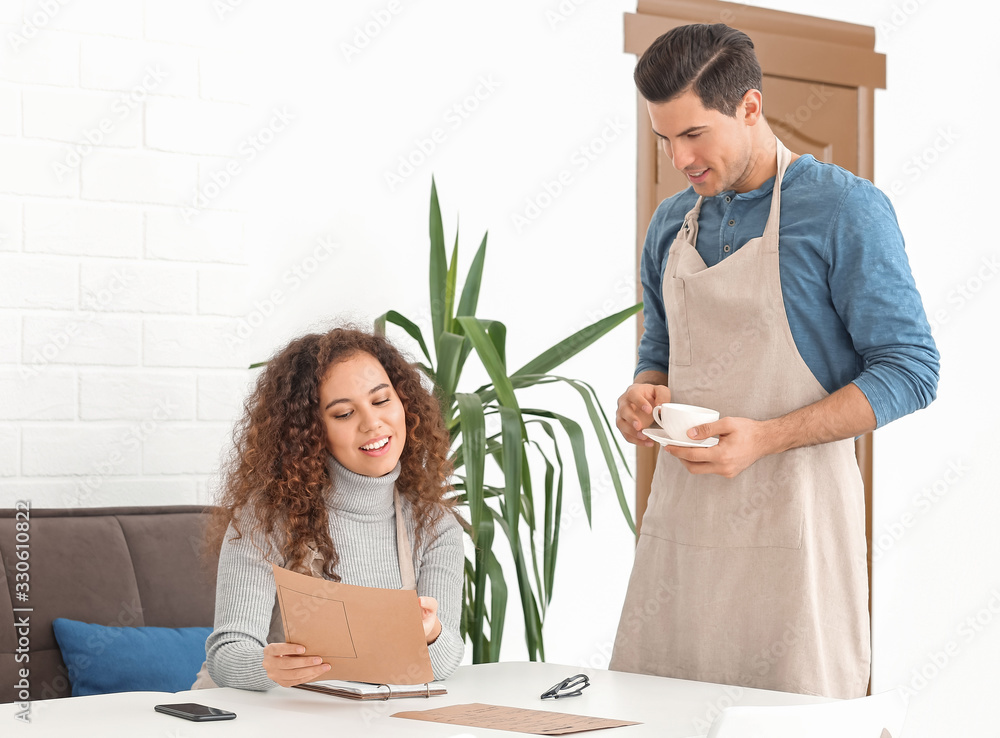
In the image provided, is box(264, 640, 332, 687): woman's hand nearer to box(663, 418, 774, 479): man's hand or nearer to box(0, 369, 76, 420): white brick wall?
box(663, 418, 774, 479): man's hand

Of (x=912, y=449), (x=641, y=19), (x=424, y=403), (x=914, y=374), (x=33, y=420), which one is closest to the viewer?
(x=914, y=374)

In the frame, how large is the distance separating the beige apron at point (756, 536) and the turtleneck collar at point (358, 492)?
43 centimetres

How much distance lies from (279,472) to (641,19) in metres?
2.08

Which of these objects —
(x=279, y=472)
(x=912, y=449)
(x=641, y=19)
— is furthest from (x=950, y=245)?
(x=279, y=472)

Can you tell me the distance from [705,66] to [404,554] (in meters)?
0.87

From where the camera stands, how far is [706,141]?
1.63m

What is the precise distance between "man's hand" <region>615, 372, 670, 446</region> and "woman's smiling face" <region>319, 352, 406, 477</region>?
0.36 meters

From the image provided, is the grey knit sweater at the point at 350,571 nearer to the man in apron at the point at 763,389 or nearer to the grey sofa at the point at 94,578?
the man in apron at the point at 763,389

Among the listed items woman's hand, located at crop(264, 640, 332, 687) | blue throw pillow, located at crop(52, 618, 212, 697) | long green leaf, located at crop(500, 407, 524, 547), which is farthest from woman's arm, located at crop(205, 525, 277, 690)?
long green leaf, located at crop(500, 407, 524, 547)

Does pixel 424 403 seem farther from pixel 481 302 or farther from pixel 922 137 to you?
pixel 922 137

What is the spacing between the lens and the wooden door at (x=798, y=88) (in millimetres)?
3275

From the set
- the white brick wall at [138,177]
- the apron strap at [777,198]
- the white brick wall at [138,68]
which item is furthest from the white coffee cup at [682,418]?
the white brick wall at [138,68]

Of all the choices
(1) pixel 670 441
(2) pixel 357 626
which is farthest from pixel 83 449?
(1) pixel 670 441

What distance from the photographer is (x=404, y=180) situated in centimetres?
292
